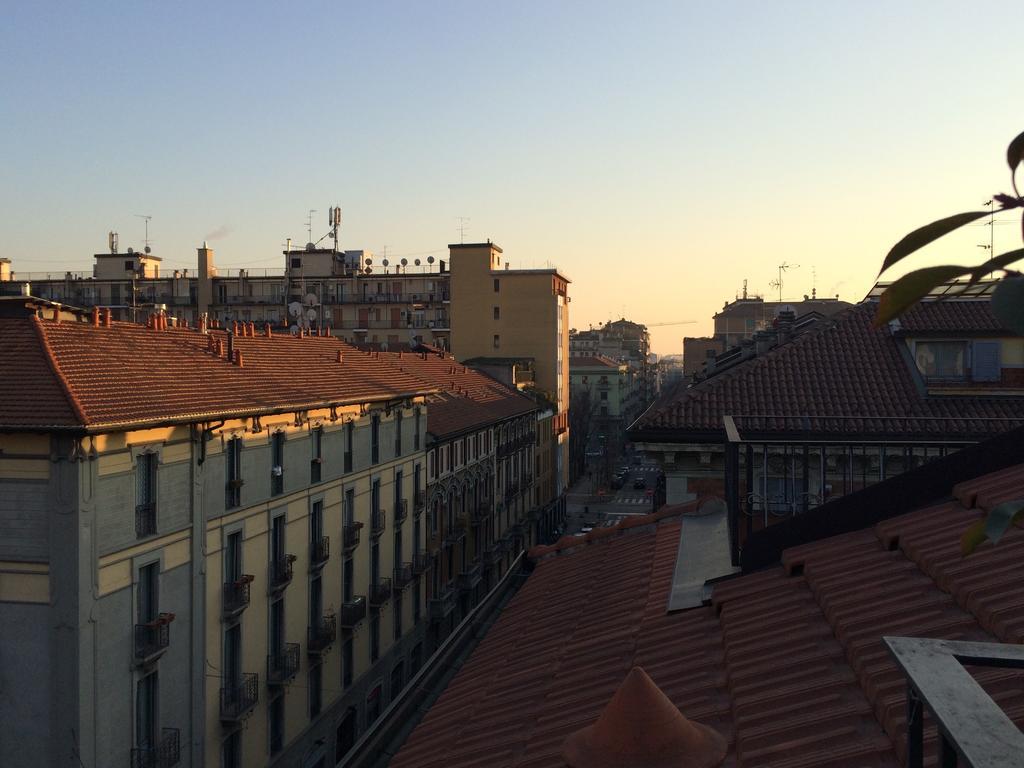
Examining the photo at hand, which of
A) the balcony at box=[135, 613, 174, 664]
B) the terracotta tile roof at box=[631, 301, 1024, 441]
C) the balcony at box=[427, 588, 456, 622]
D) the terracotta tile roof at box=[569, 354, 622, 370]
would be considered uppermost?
the terracotta tile roof at box=[569, 354, 622, 370]

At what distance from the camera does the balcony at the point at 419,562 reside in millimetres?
36650

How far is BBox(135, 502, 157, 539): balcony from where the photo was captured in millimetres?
18828

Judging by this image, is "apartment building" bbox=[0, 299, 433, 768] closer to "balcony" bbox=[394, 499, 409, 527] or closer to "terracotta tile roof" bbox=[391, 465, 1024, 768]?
"balcony" bbox=[394, 499, 409, 527]

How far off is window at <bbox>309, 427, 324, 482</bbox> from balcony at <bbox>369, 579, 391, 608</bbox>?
6.11 meters

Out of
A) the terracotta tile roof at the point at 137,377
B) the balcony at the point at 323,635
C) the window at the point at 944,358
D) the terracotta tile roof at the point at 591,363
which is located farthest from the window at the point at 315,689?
the terracotta tile roof at the point at 591,363

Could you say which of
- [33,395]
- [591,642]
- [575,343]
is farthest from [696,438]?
[575,343]

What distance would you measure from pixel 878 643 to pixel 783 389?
42.8ft

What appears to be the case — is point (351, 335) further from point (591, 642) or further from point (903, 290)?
point (903, 290)

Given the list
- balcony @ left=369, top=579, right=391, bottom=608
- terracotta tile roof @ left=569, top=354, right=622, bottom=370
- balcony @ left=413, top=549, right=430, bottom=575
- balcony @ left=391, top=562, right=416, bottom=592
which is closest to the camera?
balcony @ left=369, top=579, right=391, bottom=608

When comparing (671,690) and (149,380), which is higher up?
(149,380)

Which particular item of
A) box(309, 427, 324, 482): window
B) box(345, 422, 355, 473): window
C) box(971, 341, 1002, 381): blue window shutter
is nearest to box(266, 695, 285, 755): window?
box(309, 427, 324, 482): window

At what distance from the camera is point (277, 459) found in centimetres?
2553

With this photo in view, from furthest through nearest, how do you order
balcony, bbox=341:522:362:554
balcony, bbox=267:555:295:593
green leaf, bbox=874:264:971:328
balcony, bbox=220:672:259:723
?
balcony, bbox=341:522:362:554, balcony, bbox=267:555:295:593, balcony, bbox=220:672:259:723, green leaf, bbox=874:264:971:328

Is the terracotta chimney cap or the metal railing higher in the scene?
the metal railing
